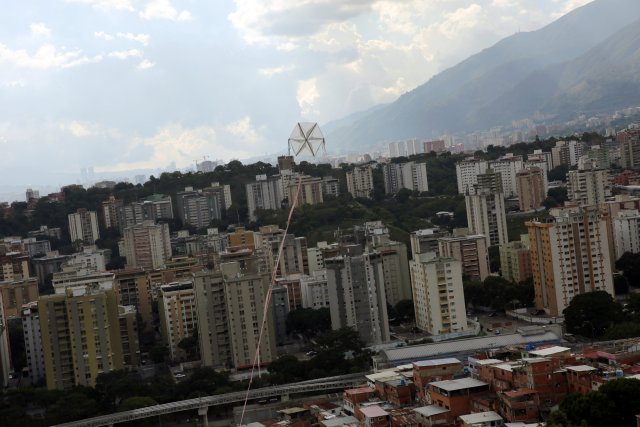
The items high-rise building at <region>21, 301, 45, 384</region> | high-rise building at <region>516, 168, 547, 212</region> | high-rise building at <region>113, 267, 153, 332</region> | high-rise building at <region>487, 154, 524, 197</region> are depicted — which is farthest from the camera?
high-rise building at <region>487, 154, 524, 197</region>

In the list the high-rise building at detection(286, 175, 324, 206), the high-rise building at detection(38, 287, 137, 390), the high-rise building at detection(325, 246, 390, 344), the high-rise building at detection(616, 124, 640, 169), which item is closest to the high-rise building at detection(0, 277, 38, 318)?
the high-rise building at detection(38, 287, 137, 390)

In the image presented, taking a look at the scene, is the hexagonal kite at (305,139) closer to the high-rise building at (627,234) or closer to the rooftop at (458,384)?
the rooftop at (458,384)

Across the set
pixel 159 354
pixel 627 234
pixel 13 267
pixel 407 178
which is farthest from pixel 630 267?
pixel 407 178

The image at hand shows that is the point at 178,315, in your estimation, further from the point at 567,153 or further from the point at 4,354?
the point at 567,153

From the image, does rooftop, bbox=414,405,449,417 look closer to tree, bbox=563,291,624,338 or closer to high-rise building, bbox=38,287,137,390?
tree, bbox=563,291,624,338

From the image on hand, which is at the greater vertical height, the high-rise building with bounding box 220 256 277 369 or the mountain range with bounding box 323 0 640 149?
the mountain range with bounding box 323 0 640 149

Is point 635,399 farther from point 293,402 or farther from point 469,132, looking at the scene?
point 469,132

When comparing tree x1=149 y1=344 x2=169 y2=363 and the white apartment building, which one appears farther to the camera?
the white apartment building

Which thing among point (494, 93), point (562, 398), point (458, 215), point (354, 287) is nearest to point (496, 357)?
point (562, 398)
